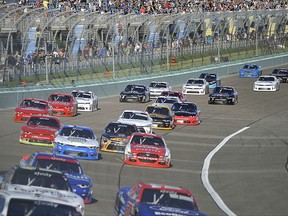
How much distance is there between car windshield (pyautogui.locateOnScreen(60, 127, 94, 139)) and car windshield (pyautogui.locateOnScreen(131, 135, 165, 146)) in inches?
55.7

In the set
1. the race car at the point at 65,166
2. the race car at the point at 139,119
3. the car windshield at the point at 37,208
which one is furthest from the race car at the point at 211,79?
the car windshield at the point at 37,208

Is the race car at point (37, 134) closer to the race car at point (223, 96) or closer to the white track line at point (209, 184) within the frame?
the white track line at point (209, 184)

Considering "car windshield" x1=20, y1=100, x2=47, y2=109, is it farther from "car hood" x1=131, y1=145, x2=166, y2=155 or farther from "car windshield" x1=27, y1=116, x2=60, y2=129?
"car hood" x1=131, y1=145, x2=166, y2=155

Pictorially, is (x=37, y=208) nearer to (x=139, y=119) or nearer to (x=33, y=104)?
(x=139, y=119)

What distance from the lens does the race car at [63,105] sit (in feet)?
143

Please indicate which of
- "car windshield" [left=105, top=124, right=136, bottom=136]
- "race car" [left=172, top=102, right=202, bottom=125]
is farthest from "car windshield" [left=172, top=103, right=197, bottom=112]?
"car windshield" [left=105, top=124, right=136, bottom=136]

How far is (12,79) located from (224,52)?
34488 mm

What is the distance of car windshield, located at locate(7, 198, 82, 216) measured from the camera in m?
13.1

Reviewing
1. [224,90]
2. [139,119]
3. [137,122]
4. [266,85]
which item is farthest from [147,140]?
[266,85]

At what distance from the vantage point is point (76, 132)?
30125 mm

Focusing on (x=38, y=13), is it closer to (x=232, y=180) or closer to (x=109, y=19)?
(x=109, y=19)

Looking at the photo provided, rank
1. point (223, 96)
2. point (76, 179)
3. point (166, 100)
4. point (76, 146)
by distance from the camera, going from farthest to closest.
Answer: point (223, 96) → point (166, 100) → point (76, 146) → point (76, 179)

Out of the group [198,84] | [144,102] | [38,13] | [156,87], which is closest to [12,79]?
[38,13]

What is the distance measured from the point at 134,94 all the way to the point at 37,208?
40093mm
